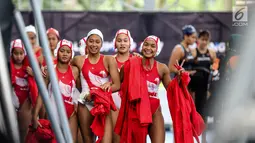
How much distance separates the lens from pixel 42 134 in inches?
385

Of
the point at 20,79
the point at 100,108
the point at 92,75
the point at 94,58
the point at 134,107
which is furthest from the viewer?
the point at 20,79

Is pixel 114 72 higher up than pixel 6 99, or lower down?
lower down

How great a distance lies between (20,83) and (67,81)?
1278 mm

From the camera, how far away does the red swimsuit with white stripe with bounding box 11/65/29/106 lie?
11.0 meters

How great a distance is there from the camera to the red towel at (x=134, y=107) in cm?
958

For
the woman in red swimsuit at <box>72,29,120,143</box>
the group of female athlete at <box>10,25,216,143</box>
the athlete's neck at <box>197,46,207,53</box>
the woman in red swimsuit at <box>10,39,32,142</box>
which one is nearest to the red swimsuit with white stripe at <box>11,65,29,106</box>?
the woman in red swimsuit at <box>10,39,32,142</box>

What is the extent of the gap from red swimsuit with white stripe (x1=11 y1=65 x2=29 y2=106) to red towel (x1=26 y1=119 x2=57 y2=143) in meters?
1.19

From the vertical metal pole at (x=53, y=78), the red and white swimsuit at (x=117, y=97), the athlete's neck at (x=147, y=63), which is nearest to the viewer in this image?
the vertical metal pole at (x=53, y=78)

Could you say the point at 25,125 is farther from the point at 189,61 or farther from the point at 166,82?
the point at 189,61

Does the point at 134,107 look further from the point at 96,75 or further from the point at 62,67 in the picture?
the point at 62,67

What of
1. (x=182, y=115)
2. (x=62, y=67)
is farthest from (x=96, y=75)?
(x=182, y=115)

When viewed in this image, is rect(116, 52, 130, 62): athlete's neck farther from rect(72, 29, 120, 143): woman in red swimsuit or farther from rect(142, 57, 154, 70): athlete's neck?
rect(142, 57, 154, 70): athlete's neck

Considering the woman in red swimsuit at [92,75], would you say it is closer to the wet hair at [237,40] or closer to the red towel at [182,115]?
the red towel at [182,115]

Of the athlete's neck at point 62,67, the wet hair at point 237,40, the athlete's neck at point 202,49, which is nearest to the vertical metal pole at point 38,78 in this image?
the wet hair at point 237,40
